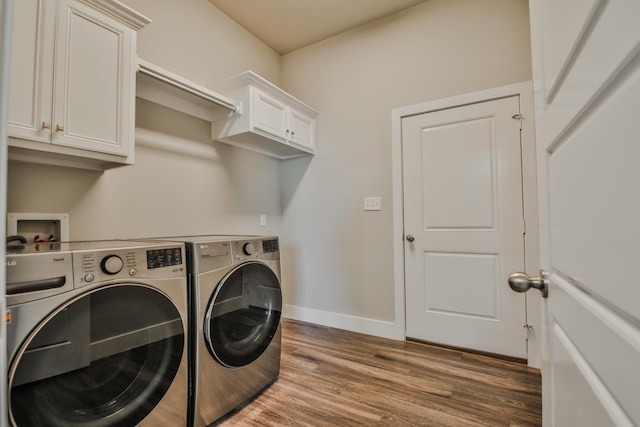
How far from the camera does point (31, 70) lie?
117cm

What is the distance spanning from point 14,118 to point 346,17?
2.52 m

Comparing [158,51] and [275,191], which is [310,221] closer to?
[275,191]

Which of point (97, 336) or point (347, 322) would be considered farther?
point (347, 322)

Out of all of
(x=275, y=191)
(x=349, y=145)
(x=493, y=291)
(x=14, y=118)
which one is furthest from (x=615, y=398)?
(x=275, y=191)

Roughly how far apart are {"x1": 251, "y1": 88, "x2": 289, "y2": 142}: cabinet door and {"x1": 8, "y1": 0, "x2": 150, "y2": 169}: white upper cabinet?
87 centimetres

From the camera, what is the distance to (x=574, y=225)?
0.51 metres

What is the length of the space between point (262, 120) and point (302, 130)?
564mm

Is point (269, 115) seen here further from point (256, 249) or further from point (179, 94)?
point (256, 249)

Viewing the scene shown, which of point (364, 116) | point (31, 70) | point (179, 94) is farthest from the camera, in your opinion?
point (364, 116)

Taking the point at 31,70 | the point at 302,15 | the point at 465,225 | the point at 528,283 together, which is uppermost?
the point at 302,15

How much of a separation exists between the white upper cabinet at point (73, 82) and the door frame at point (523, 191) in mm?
1952

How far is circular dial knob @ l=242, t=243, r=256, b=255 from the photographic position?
161cm

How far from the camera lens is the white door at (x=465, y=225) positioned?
2125 mm

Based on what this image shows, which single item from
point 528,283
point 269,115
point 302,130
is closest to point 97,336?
point 528,283
